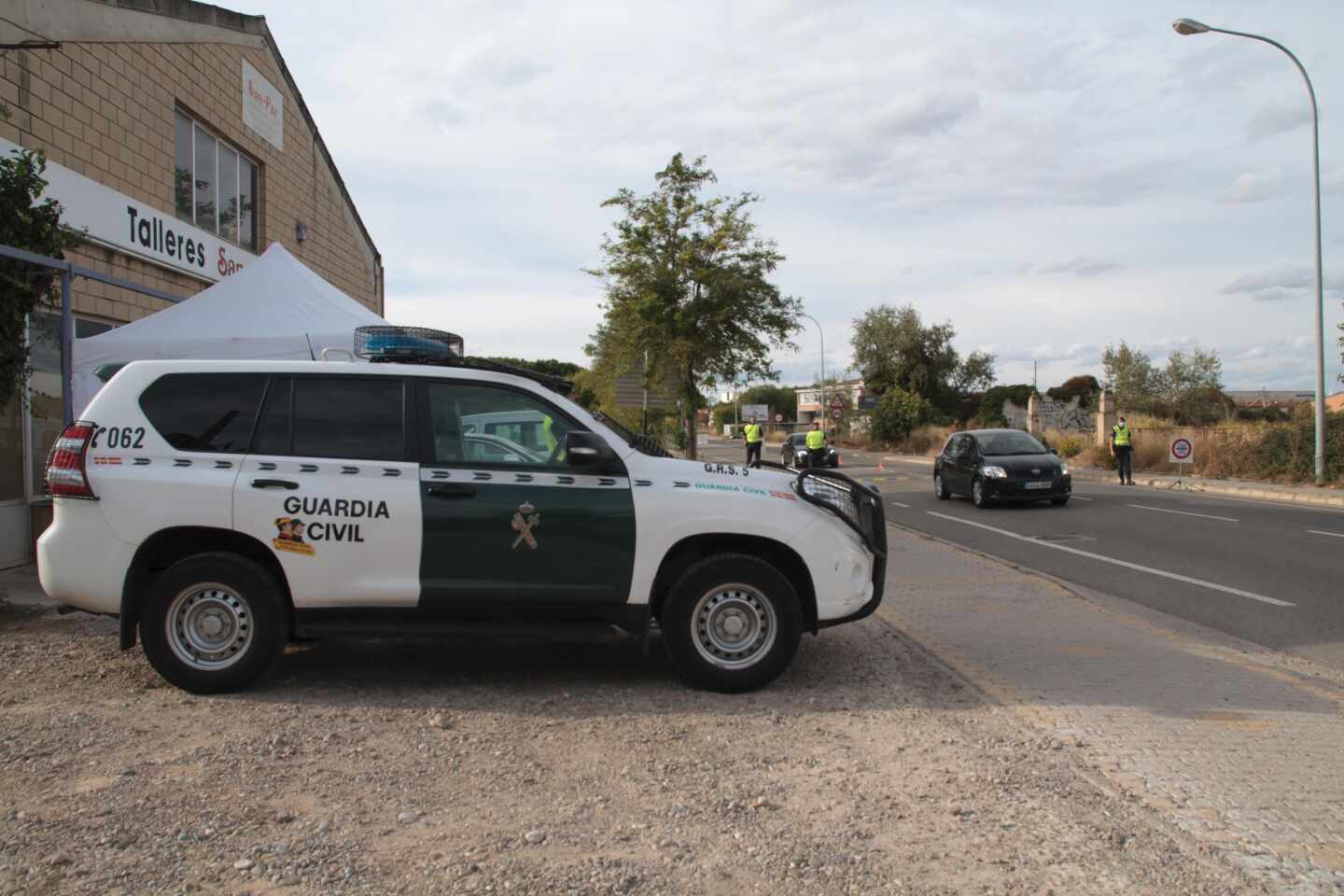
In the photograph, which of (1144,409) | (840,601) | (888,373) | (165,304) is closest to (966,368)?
(888,373)

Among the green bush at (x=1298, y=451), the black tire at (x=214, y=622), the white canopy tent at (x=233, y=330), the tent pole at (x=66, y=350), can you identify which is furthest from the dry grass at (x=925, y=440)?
the black tire at (x=214, y=622)

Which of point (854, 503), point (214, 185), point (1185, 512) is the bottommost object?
point (1185, 512)

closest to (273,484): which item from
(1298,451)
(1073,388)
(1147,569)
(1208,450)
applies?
(1147,569)

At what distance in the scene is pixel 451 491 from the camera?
527 centimetres

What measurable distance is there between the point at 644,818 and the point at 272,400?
3.20 m

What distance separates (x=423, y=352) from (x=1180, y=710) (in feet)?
15.1

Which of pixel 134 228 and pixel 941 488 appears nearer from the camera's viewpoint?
pixel 134 228

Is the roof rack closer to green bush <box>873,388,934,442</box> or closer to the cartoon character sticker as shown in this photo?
the cartoon character sticker

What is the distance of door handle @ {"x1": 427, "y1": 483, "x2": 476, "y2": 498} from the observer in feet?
17.3

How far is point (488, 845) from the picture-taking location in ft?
11.3

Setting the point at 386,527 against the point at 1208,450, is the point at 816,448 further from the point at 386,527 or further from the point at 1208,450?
the point at 386,527

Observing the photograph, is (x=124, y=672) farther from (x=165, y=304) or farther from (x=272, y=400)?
(x=165, y=304)

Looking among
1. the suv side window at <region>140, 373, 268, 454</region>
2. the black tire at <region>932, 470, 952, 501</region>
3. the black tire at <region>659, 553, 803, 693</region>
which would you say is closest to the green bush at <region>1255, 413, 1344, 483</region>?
the black tire at <region>932, 470, 952, 501</region>

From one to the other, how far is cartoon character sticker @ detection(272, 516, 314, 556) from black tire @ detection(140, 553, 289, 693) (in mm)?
186
